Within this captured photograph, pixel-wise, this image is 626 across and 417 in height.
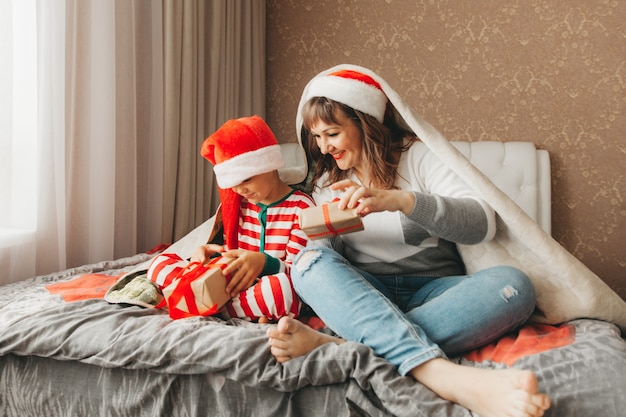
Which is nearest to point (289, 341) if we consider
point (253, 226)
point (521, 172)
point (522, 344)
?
point (522, 344)

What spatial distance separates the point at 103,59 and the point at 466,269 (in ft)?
4.43

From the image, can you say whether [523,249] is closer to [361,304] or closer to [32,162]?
[361,304]

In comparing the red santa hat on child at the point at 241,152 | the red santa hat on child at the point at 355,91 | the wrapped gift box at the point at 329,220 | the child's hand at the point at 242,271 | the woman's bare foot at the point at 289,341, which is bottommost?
the woman's bare foot at the point at 289,341

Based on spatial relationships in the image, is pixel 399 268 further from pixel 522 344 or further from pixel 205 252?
pixel 205 252

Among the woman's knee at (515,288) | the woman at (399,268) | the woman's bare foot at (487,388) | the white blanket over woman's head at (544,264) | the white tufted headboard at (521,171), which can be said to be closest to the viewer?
the woman's bare foot at (487,388)

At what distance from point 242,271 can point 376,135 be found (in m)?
0.51

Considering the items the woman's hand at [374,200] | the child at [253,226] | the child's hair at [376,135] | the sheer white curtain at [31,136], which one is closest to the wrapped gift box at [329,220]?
the woman's hand at [374,200]

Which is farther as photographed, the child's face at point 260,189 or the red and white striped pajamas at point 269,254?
the child's face at point 260,189

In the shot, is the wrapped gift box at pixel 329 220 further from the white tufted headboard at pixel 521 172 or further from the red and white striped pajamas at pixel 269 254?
the white tufted headboard at pixel 521 172

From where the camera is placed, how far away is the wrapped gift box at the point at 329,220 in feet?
3.54

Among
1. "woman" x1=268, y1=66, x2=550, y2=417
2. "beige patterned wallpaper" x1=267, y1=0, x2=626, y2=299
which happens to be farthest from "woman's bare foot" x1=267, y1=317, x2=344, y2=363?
"beige patterned wallpaper" x1=267, y1=0, x2=626, y2=299

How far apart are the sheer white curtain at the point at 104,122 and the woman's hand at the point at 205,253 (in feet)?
1.78

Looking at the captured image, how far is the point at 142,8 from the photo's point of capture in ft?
6.53

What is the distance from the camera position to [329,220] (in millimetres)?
1086
